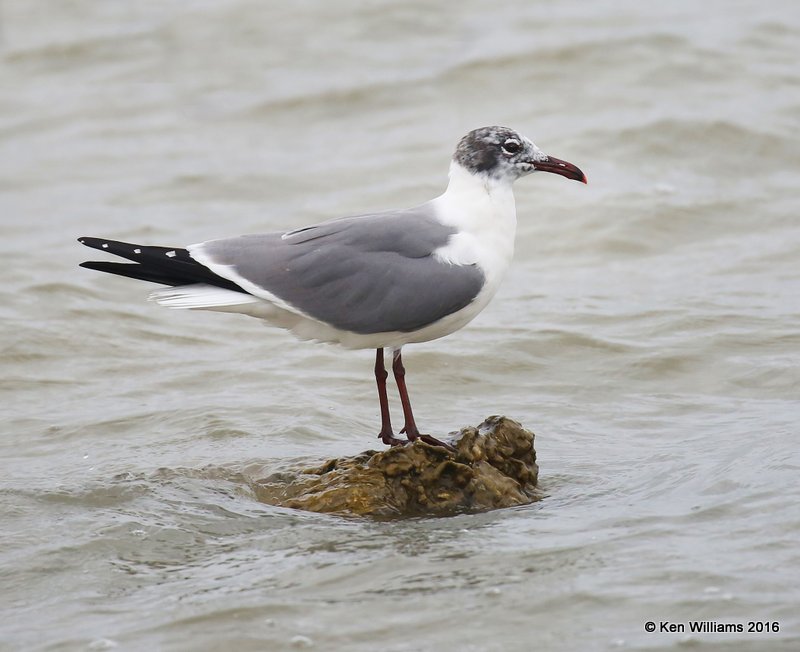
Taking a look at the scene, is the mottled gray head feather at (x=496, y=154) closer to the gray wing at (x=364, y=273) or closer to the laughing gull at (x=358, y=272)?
the laughing gull at (x=358, y=272)

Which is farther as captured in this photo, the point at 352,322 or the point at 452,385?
the point at 452,385

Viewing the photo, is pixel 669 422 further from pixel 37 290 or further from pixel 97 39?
pixel 97 39

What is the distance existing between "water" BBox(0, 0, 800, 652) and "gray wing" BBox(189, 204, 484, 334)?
2.98 ft

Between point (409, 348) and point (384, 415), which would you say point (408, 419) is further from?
point (409, 348)

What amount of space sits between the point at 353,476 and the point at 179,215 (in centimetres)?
613

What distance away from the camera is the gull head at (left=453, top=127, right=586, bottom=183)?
612 cm

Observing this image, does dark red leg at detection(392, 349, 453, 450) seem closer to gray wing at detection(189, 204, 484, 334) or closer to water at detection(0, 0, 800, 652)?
gray wing at detection(189, 204, 484, 334)

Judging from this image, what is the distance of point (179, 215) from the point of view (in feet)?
37.3

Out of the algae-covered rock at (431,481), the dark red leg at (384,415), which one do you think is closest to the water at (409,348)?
the algae-covered rock at (431,481)

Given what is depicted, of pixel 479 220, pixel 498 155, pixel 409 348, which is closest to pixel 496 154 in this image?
pixel 498 155

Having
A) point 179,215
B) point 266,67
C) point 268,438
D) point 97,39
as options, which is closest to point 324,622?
point 268,438

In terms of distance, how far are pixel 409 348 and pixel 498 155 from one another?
2326mm

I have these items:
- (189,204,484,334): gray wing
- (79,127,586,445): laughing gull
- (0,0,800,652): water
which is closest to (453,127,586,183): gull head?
(79,127,586,445): laughing gull

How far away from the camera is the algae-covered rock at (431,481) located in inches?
220
